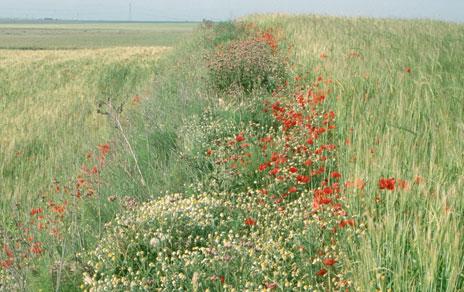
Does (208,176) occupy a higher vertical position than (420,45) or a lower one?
lower

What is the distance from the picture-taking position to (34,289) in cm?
345

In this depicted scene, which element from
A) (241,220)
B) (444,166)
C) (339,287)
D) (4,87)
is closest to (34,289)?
(241,220)

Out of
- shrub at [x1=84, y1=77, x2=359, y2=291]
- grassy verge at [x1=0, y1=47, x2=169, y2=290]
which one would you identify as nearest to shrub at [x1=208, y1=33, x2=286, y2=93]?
Result: grassy verge at [x1=0, y1=47, x2=169, y2=290]

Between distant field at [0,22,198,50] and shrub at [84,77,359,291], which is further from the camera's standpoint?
distant field at [0,22,198,50]

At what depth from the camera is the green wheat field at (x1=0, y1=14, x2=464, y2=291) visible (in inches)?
102

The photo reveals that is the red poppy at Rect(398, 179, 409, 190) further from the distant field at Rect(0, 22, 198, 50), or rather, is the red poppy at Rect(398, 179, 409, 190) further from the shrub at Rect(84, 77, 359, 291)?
the distant field at Rect(0, 22, 198, 50)

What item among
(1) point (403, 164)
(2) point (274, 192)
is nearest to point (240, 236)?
(2) point (274, 192)

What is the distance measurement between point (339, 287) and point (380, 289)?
513 millimetres

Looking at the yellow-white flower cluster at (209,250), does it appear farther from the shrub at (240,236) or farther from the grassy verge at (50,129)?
the grassy verge at (50,129)

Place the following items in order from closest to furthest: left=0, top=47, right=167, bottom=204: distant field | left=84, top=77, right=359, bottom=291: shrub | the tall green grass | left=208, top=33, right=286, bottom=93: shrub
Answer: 1. the tall green grass
2. left=84, top=77, right=359, bottom=291: shrub
3. left=0, top=47, right=167, bottom=204: distant field
4. left=208, top=33, right=286, bottom=93: shrub

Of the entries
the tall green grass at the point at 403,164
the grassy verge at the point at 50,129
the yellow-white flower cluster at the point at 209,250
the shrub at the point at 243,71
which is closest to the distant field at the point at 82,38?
the grassy verge at the point at 50,129

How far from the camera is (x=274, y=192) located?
4.17m

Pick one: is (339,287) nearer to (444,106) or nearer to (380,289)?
(380,289)

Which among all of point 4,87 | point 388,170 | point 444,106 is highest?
point 444,106
